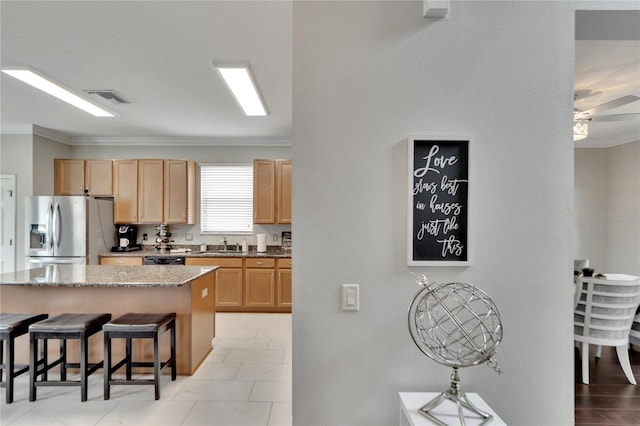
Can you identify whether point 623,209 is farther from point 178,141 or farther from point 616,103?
point 178,141

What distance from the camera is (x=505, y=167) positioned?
1422 mm

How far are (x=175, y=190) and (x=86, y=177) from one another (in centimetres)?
149

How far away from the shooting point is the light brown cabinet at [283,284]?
497cm

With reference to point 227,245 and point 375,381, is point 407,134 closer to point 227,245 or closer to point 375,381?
point 375,381

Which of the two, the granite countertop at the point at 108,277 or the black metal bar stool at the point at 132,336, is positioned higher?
the granite countertop at the point at 108,277

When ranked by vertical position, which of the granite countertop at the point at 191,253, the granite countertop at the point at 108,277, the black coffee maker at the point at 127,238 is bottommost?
the granite countertop at the point at 191,253

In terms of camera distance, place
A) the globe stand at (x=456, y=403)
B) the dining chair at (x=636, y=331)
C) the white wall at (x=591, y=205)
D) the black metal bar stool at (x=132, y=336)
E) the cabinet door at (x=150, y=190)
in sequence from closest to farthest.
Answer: the globe stand at (x=456, y=403)
the black metal bar stool at (x=132, y=336)
the dining chair at (x=636, y=331)
the cabinet door at (x=150, y=190)
the white wall at (x=591, y=205)

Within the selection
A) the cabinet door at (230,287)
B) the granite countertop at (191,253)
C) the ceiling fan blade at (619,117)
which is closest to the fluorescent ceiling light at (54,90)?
the granite countertop at (191,253)

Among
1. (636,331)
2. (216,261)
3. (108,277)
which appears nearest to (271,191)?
(216,261)

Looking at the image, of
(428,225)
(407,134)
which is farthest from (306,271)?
(407,134)

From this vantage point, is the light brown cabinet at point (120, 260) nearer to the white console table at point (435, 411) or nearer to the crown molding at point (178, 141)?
the crown molding at point (178, 141)

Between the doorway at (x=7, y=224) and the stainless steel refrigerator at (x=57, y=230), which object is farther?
the doorway at (x=7, y=224)

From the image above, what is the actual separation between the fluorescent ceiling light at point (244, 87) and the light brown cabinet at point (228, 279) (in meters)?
2.34

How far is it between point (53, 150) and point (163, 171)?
189cm
